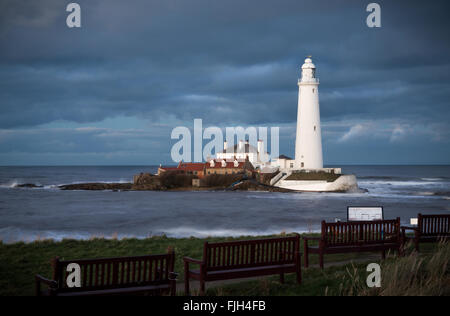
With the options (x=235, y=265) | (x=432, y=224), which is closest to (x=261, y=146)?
(x=432, y=224)

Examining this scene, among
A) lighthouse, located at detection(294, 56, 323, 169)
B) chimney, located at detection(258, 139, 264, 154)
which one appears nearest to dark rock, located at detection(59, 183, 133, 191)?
lighthouse, located at detection(294, 56, 323, 169)

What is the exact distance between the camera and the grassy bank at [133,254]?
6.04 m

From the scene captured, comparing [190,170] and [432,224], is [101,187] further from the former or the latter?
[432,224]

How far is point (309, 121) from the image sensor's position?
44000mm

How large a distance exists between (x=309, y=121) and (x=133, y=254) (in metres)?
36.0

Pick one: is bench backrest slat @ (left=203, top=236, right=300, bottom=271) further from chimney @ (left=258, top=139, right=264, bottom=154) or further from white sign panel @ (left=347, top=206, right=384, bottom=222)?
chimney @ (left=258, top=139, right=264, bottom=154)

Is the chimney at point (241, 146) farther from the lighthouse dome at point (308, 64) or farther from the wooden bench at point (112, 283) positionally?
the wooden bench at point (112, 283)

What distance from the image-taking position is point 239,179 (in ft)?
170

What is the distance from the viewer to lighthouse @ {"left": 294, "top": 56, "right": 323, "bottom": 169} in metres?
44.0

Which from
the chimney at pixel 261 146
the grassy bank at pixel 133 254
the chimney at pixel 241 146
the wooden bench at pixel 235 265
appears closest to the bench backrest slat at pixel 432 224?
the grassy bank at pixel 133 254

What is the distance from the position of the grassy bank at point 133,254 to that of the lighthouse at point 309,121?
33.7m

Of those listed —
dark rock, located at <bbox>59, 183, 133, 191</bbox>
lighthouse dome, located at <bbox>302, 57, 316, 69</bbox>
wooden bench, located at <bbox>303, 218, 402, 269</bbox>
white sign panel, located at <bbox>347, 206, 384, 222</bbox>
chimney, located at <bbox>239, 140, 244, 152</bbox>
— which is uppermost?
lighthouse dome, located at <bbox>302, 57, 316, 69</bbox>

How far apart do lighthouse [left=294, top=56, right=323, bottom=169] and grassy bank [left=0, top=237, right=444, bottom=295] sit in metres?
A: 33.7
